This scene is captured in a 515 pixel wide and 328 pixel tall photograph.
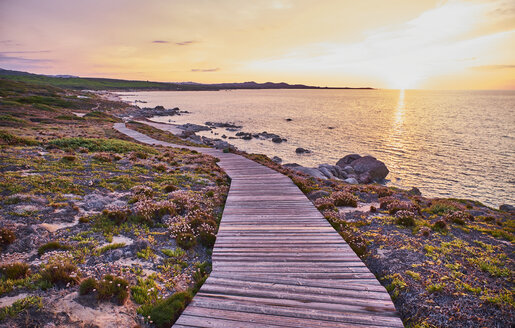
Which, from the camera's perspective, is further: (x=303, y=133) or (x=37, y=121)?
(x=303, y=133)

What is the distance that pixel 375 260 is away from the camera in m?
8.08

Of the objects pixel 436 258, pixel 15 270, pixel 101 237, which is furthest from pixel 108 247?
pixel 436 258

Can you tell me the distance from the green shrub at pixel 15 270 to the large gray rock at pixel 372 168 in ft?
109

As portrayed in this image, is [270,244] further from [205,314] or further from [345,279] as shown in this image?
[205,314]

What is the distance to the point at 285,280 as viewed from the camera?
21.2 feet

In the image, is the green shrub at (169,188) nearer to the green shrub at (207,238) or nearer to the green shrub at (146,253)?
the green shrub at (207,238)

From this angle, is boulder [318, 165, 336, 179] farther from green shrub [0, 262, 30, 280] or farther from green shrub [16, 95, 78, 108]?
green shrub [16, 95, 78, 108]

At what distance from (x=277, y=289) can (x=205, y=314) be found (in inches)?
71.7

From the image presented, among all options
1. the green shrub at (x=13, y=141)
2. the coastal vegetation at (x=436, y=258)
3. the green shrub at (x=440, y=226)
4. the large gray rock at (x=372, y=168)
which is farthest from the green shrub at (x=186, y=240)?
the large gray rock at (x=372, y=168)

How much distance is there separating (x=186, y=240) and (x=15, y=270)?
4477 millimetres

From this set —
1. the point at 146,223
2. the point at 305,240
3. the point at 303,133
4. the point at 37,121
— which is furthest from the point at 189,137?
the point at 305,240

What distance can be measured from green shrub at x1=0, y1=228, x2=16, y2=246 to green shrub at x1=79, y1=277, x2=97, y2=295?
362 centimetres

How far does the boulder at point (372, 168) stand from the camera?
107 feet

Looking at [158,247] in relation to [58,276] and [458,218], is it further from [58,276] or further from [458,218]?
[458,218]
